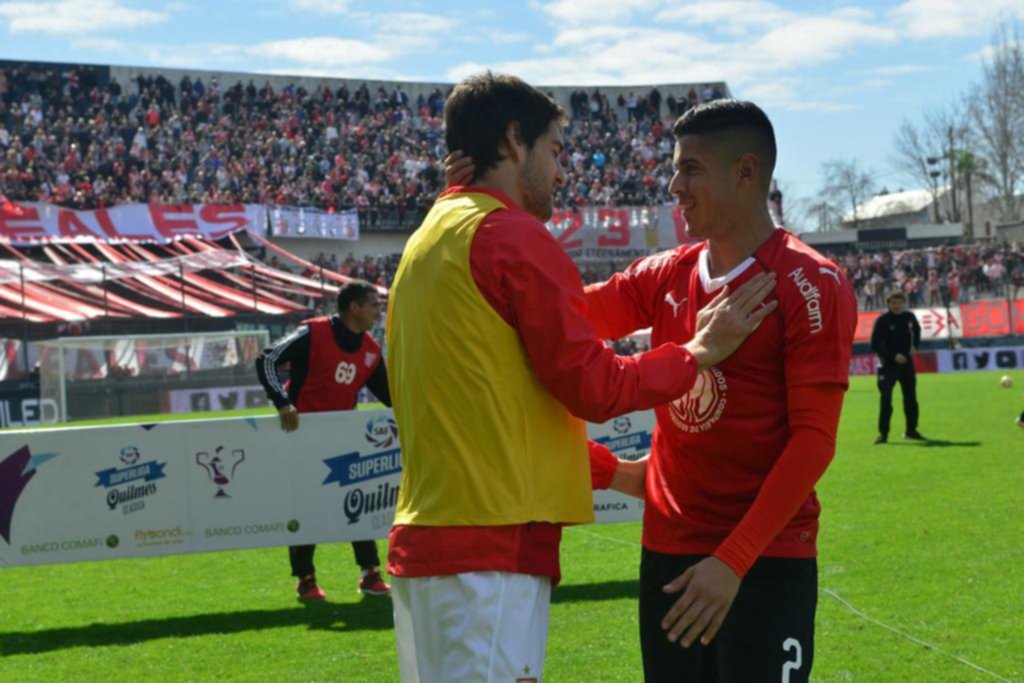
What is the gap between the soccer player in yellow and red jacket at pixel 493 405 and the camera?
284 cm

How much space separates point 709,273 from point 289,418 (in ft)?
20.7

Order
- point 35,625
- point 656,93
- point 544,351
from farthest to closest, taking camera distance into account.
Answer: point 656,93 < point 35,625 < point 544,351

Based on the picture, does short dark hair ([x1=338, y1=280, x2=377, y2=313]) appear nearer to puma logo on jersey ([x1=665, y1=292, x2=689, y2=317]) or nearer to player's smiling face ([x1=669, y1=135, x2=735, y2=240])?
puma logo on jersey ([x1=665, y1=292, x2=689, y2=317])

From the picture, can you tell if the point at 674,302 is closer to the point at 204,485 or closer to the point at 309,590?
the point at 204,485

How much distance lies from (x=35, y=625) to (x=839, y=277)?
24.5ft

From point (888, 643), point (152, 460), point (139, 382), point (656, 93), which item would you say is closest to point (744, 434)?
point (888, 643)

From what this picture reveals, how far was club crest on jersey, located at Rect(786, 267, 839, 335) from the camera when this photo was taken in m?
3.12

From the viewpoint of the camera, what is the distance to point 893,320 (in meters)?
17.7

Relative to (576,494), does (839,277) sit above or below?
above

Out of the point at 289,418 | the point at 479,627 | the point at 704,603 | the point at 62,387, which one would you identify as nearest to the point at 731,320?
the point at 704,603

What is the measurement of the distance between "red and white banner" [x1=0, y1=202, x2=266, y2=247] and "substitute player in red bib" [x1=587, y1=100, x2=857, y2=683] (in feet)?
126

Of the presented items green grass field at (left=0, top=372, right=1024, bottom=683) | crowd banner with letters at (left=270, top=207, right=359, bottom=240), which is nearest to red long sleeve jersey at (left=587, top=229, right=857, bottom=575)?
green grass field at (left=0, top=372, right=1024, bottom=683)

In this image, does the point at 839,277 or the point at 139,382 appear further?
the point at 139,382

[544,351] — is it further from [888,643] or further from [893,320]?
[893,320]
